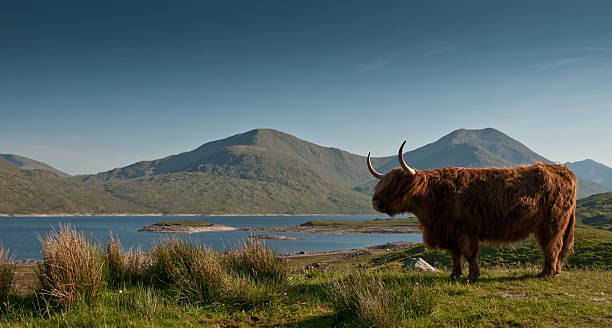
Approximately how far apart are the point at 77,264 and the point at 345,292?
439 cm

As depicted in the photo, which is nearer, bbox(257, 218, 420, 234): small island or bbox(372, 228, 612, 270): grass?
bbox(372, 228, 612, 270): grass

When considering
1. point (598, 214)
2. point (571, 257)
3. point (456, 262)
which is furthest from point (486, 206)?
point (598, 214)

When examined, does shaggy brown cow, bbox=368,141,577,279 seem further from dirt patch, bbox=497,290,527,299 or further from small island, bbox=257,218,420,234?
small island, bbox=257,218,420,234

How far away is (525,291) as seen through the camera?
704 cm

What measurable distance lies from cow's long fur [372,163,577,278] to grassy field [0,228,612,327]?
76cm

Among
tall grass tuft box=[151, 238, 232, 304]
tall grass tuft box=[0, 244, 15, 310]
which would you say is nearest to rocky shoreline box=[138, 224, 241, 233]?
tall grass tuft box=[151, 238, 232, 304]

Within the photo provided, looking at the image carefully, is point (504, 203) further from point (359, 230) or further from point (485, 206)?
point (359, 230)

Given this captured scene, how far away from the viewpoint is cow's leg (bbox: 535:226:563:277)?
318 inches


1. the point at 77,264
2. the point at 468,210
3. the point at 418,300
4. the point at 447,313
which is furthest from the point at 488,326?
the point at 77,264

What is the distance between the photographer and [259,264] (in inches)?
312

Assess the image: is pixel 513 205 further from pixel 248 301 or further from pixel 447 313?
pixel 248 301

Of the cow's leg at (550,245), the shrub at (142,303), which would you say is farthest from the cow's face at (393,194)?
the shrub at (142,303)

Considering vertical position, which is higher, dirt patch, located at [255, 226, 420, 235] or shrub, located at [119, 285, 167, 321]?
shrub, located at [119, 285, 167, 321]

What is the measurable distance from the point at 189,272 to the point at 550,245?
24.9 feet
